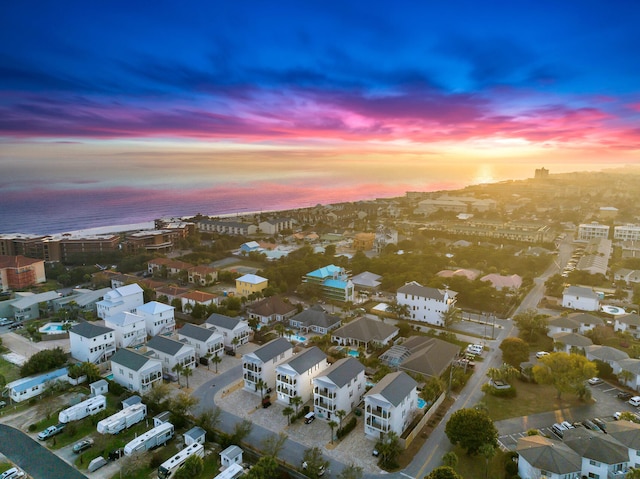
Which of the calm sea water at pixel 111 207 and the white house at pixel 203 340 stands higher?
the calm sea water at pixel 111 207

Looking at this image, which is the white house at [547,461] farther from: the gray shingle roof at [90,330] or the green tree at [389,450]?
the gray shingle roof at [90,330]

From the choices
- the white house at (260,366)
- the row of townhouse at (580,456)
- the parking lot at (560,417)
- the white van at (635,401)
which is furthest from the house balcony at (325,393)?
the white van at (635,401)

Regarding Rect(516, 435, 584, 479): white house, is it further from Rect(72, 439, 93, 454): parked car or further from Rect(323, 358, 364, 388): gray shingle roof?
Rect(72, 439, 93, 454): parked car

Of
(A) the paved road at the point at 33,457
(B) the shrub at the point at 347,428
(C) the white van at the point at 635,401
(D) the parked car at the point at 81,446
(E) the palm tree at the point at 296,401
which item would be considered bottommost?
(C) the white van at the point at 635,401

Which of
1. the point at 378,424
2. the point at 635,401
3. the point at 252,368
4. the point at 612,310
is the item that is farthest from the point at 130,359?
the point at 612,310

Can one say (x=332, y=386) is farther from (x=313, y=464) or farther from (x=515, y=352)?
(x=515, y=352)

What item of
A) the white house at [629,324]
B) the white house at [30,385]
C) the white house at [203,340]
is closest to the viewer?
the white house at [30,385]
